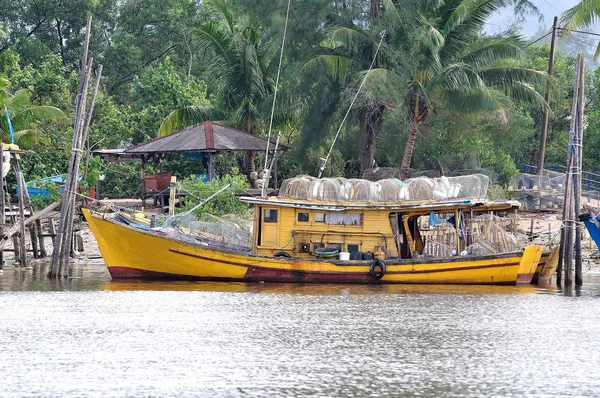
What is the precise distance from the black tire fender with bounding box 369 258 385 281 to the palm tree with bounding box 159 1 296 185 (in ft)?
42.4

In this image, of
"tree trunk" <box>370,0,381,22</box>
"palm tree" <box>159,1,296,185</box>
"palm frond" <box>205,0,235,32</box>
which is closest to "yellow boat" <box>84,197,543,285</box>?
"palm tree" <box>159,1,296,185</box>

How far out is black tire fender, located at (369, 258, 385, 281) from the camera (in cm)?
2716

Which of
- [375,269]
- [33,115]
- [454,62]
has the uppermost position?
[454,62]

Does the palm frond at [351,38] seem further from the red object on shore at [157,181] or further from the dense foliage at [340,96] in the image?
the red object on shore at [157,181]

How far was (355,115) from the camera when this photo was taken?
128ft

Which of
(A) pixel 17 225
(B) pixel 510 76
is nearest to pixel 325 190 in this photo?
(A) pixel 17 225

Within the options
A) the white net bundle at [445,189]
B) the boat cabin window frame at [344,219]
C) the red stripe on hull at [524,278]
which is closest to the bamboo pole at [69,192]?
the boat cabin window frame at [344,219]

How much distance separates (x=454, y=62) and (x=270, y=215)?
41.0 ft

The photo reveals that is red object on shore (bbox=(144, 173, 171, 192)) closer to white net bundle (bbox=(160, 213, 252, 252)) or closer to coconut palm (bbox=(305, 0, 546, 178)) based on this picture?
coconut palm (bbox=(305, 0, 546, 178))

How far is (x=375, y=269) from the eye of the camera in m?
27.3

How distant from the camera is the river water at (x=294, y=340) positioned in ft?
50.3

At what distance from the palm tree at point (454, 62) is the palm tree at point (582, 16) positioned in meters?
1.95

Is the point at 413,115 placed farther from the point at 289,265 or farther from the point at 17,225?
the point at 17,225

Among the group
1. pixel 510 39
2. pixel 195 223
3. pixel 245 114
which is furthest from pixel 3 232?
pixel 510 39
